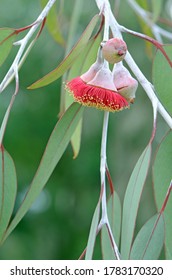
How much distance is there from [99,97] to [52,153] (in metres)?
0.12

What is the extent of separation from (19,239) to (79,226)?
1.04 ft

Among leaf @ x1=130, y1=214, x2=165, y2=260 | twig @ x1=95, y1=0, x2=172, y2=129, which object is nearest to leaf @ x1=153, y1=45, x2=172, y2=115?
twig @ x1=95, y1=0, x2=172, y2=129

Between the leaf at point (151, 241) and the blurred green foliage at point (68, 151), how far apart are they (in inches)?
67.2

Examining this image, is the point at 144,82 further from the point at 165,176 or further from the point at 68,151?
the point at 68,151

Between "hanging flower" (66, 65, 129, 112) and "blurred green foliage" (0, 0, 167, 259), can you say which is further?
"blurred green foliage" (0, 0, 167, 259)

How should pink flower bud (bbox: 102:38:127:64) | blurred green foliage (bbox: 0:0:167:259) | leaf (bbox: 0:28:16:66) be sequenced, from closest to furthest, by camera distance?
pink flower bud (bbox: 102:38:127:64), leaf (bbox: 0:28:16:66), blurred green foliage (bbox: 0:0:167:259)

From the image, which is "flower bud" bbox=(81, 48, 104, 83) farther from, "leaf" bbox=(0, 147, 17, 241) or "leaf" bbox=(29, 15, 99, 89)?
"leaf" bbox=(0, 147, 17, 241)

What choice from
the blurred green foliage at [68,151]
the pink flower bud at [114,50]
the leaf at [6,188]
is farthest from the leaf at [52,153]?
the blurred green foliage at [68,151]

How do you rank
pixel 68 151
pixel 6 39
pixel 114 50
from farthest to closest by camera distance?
1. pixel 68 151
2. pixel 6 39
3. pixel 114 50

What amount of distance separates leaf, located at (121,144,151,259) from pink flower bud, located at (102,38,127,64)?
112 mm

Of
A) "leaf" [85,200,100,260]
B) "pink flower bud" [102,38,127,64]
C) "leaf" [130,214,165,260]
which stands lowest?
"leaf" [130,214,165,260]

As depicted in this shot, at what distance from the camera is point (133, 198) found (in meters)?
0.76

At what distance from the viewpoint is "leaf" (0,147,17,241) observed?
81cm

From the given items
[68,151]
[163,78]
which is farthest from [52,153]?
[68,151]
